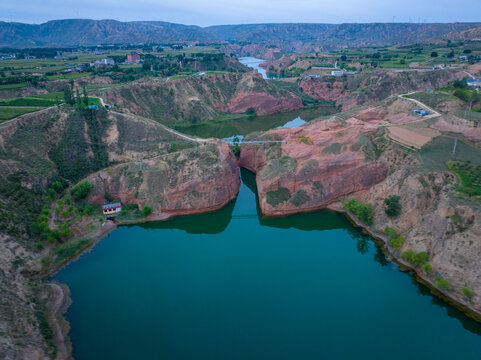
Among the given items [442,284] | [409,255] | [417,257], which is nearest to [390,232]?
[409,255]

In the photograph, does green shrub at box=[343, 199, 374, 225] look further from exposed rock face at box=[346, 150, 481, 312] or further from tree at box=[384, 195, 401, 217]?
tree at box=[384, 195, 401, 217]

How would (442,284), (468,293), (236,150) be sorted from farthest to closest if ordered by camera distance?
(236,150) → (442,284) → (468,293)

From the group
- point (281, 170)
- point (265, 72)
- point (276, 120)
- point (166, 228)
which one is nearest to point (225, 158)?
point (281, 170)

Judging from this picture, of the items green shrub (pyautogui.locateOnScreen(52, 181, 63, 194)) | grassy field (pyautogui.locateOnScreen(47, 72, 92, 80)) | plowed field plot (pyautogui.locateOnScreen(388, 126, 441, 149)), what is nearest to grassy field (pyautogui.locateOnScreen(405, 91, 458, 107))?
plowed field plot (pyautogui.locateOnScreen(388, 126, 441, 149))

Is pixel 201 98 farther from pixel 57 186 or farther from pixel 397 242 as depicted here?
pixel 397 242

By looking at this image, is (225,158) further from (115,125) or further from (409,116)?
(409,116)
